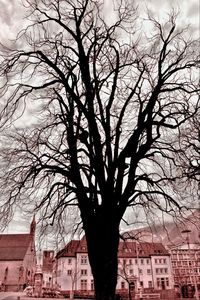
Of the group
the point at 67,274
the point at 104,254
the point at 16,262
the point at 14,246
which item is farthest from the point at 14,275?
the point at 104,254

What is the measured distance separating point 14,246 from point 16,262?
6.45 metres

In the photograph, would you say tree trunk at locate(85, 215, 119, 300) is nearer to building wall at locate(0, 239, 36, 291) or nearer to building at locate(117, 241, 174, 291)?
building at locate(117, 241, 174, 291)

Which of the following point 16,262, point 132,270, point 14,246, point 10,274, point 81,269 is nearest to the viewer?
point 81,269

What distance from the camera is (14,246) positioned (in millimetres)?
75938

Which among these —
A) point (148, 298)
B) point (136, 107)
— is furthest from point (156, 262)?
point (136, 107)

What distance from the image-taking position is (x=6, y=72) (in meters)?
8.21

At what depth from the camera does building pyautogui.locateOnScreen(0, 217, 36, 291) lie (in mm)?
66375

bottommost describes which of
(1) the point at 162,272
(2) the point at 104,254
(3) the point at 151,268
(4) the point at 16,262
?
(2) the point at 104,254

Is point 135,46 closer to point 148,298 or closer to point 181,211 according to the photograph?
point 181,211

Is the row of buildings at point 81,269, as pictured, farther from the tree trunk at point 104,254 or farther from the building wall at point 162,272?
the tree trunk at point 104,254

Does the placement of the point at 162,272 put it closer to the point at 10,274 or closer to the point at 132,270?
the point at 132,270

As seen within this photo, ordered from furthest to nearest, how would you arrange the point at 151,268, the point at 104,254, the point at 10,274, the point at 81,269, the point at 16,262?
1. the point at 16,262
2. the point at 151,268
3. the point at 10,274
4. the point at 81,269
5. the point at 104,254

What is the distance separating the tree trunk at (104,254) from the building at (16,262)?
190 feet

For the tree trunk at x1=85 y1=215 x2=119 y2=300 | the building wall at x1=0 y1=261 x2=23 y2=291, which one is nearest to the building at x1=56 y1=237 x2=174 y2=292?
the building wall at x1=0 y1=261 x2=23 y2=291
